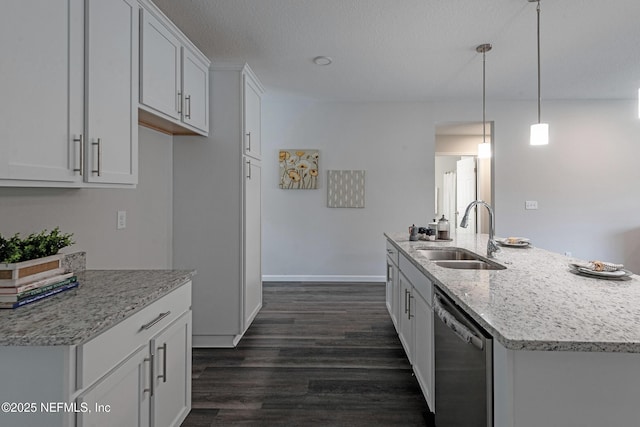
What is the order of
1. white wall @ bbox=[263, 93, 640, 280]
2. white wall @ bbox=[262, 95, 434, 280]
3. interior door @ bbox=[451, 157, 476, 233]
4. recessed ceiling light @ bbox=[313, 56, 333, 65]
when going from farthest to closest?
interior door @ bbox=[451, 157, 476, 233] < white wall @ bbox=[262, 95, 434, 280] < white wall @ bbox=[263, 93, 640, 280] < recessed ceiling light @ bbox=[313, 56, 333, 65]

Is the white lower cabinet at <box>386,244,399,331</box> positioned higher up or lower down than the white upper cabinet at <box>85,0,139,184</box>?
lower down

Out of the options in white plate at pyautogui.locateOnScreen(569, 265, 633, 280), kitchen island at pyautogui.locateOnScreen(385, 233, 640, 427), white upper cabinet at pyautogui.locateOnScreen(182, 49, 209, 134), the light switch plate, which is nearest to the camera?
kitchen island at pyautogui.locateOnScreen(385, 233, 640, 427)

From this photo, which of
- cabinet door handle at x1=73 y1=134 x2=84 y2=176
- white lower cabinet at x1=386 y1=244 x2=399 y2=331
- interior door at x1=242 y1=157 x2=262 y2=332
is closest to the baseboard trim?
interior door at x1=242 y1=157 x2=262 y2=332

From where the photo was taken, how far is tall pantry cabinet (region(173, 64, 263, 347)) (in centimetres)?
292

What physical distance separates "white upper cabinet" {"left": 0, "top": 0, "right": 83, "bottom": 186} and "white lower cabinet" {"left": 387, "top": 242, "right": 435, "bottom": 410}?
1.79 metres

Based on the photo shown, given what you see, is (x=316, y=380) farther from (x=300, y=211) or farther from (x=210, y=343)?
(x=300, y=211)

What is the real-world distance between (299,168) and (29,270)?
391 cm

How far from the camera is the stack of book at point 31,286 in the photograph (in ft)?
3.98

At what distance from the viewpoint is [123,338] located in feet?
4.09

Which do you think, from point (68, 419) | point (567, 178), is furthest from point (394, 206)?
point (68, 419)

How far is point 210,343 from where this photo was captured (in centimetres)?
294

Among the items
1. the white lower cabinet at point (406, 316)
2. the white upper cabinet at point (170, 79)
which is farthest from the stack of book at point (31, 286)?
the white lower cabinet at point (406, 316)

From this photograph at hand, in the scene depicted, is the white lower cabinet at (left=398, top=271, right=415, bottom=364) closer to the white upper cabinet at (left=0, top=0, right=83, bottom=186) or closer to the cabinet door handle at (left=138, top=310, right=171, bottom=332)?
the cabinet door handle at (left=138, top=310, right=171, bottom=332)

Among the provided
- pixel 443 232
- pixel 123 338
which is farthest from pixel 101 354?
pixel 443 232
